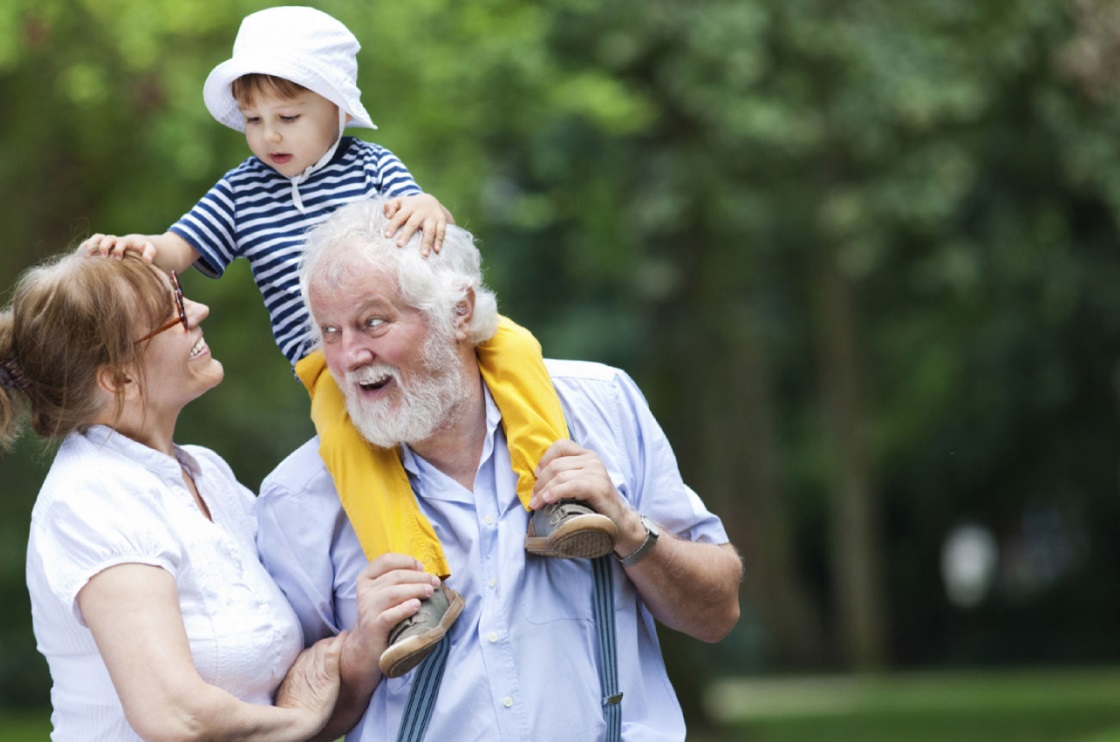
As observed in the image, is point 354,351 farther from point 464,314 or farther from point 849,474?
point 849,474

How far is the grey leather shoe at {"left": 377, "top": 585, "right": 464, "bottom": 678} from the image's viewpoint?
297cm

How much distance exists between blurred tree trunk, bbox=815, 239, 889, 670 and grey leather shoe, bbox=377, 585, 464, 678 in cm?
1649

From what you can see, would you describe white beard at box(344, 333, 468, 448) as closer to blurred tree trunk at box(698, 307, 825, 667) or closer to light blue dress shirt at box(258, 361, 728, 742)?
light blue dress shirt at box(258, 361, 728, 742)

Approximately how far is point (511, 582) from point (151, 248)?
3.40 ft

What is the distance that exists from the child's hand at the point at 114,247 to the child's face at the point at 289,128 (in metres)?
0.36

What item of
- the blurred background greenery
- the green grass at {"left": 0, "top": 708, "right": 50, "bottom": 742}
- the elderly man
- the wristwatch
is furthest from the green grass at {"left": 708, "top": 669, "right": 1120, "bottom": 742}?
the wristwatch

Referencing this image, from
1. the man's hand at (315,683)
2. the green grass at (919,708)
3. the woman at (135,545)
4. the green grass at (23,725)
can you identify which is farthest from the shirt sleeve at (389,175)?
the green grass at (23,725)

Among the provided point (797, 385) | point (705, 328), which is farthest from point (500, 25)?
point (797, 385)

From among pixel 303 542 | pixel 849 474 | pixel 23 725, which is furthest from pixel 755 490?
pixel 303 542

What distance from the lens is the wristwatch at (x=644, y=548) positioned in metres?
3.17

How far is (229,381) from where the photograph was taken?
15.8 meters

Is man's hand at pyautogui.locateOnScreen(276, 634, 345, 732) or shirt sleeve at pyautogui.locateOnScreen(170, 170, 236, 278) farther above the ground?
shirt sleeve at pyautogui.locateOnScreen(170, 170, 236, 278)

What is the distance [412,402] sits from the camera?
320cm

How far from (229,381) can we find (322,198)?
12671 mm
